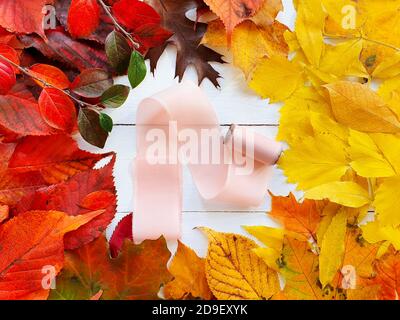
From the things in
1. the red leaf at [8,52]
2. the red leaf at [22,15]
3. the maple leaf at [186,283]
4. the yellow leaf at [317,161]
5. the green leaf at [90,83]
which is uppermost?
the red leaf at [22,15]

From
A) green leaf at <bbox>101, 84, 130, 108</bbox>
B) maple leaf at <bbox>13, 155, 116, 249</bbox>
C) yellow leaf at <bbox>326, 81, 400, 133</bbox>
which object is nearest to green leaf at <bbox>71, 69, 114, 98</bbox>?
green leaf at <bbox>101, 84, 130, 108</bbox>

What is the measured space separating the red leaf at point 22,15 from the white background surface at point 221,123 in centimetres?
15

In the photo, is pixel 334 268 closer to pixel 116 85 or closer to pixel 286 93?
pixel 286 93

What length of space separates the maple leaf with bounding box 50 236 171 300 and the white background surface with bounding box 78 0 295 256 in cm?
6

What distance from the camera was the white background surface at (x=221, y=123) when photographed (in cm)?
90

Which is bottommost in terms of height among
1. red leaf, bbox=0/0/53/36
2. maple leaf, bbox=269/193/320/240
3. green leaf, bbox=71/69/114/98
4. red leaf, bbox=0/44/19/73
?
maple leaf, bbox=269/193/320/240

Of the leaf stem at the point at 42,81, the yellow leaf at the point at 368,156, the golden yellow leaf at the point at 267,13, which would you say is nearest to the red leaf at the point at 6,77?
the leaf stem at the point at 42,81

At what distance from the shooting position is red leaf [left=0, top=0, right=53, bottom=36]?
2.74ft

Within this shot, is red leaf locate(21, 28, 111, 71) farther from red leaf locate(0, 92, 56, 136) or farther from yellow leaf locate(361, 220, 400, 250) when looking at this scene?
yellow leaf locate(361, 220, 400, 250)

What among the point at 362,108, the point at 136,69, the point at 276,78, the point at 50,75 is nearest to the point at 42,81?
the point at 50,75

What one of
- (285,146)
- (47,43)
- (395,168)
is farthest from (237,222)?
(47,43)

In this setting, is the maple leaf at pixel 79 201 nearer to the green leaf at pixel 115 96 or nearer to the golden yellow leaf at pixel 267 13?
the green leaf at pixel 115 96

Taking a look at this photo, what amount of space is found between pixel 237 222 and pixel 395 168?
9.7 inches

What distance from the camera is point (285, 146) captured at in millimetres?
909
